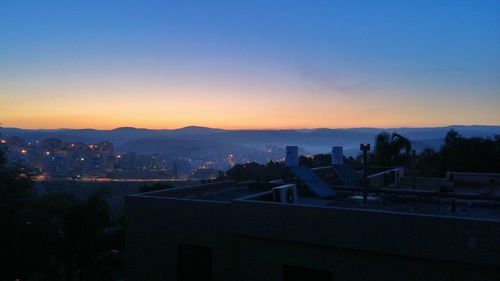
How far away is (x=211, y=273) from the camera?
10.9m

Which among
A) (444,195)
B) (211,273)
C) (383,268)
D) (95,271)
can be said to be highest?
(444,195)

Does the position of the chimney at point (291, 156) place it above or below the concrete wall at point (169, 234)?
above

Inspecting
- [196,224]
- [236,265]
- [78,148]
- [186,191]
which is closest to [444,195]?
[236,265]

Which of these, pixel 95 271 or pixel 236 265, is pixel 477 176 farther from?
pixel 95 271

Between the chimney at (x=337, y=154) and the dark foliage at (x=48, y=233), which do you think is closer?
the dark foliage at (x=48, y=233)

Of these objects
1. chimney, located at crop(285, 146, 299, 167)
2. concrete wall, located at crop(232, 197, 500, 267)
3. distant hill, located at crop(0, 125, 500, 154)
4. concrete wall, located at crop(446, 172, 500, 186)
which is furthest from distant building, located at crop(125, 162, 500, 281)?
distant hill, located at crop(0, 125, 500, 154)

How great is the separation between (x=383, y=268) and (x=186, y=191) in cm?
765

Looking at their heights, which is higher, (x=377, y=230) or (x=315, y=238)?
(x=377, y=230)

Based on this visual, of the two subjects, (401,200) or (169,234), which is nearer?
(169,234)

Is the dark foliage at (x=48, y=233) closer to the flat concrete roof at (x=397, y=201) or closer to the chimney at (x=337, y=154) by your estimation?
the flat concrete roof at (x=397, y=201)

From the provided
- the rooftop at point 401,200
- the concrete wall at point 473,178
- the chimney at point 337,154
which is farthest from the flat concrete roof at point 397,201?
the concrete wall at point 473,178

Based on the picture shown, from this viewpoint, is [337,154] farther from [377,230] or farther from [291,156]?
[377,230]

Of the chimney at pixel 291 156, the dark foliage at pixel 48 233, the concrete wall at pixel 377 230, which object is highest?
the chimney at pixel 291 156

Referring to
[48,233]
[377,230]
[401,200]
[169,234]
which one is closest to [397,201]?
[401,200]
